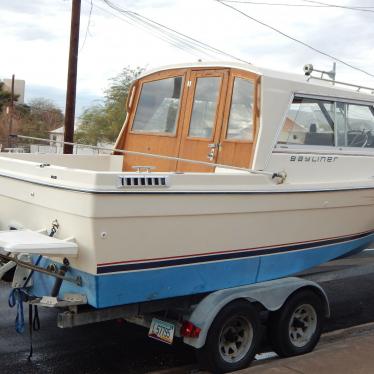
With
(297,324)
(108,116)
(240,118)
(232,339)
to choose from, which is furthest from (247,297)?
(108,116)

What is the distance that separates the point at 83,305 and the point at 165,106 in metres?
2.74

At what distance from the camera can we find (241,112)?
5766mm

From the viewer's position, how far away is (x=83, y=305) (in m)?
4.64

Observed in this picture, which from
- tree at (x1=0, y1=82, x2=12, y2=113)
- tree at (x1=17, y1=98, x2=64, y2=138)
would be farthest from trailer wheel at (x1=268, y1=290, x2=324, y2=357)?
tree at (x1=0, y1=82, x2=12, y2=113)

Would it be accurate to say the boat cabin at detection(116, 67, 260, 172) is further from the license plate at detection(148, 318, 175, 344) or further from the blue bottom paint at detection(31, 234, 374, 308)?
the license plate at detection(148, 318, 175, 344)

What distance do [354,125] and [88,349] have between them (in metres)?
3.80

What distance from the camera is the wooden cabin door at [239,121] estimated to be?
221 inches

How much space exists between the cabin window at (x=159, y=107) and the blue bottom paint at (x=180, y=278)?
190 centimetres

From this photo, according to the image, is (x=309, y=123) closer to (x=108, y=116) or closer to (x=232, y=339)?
(x=232, y=339)

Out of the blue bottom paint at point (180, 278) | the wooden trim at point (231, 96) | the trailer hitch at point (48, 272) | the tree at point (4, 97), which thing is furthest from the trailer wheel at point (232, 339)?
the tree at point (4, 97)

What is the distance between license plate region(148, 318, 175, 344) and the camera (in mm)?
4887

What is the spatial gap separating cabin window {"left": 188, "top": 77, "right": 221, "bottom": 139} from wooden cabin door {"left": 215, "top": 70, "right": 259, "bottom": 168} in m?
0.17

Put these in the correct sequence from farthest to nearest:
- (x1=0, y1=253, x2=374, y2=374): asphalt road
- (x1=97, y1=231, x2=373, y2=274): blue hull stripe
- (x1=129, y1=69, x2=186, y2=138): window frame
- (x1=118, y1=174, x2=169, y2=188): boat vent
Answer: (x1=129, y1=69, x2=186, y2=138): window frame
(x1=0, y1=253, x2=374, y2=374): asphalt road
(x1=97, y1=231, x2=373, y2=274): blue hull stripe
(x1=118, y1=174, x2=169, y2=188): boat vent

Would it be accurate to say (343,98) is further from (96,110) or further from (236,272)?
(96,110)
